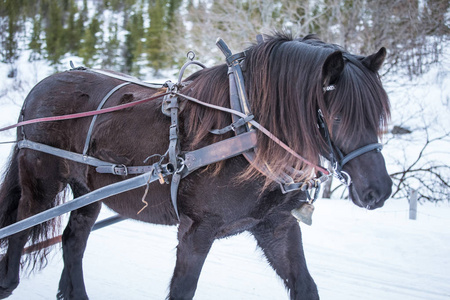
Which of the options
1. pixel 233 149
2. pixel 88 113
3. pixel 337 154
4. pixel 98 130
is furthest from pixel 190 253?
pixel 88 113

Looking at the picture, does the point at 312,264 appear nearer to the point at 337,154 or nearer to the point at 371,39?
the point at 337,154

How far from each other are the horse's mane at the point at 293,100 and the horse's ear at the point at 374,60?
3cm

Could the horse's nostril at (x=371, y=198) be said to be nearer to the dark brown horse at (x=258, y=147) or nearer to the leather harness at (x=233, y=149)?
the dark brown horse at (x=258, y=147)

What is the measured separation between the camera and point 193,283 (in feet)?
7.45

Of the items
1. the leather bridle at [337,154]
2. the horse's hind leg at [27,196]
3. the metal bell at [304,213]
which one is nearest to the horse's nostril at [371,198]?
the leather bridle at [337,154]

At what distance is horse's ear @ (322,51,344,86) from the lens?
1.89m

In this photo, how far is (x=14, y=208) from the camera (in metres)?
3.29

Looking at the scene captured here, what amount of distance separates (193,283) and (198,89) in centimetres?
116

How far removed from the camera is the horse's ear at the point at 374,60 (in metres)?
2.05

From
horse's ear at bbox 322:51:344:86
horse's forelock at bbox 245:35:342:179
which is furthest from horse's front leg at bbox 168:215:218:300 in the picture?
horse's ear at bbox 322:51:344:86

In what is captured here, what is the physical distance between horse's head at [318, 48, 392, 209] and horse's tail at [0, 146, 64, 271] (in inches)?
96.5

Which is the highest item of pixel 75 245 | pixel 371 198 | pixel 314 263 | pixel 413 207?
pixel 371 198

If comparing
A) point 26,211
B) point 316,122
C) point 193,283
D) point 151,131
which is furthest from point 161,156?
point 26,211

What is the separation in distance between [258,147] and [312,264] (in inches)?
101
